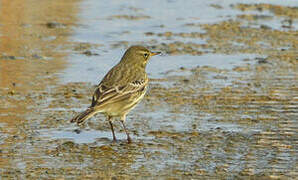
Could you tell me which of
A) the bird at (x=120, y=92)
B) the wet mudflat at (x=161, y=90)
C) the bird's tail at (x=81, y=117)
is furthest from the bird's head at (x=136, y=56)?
the bird's tail at (x=81, y=117)

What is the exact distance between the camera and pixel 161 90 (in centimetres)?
1089

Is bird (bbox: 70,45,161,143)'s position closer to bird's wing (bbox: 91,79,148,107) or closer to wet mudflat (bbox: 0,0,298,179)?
bird's wing (bbox: 91,79,148,107)

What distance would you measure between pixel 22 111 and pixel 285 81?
391 cm

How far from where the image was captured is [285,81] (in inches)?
445

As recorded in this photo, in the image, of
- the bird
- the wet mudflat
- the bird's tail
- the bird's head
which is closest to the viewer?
the wet mudflat

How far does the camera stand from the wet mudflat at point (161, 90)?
7723 mm

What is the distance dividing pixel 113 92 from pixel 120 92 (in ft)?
0.28

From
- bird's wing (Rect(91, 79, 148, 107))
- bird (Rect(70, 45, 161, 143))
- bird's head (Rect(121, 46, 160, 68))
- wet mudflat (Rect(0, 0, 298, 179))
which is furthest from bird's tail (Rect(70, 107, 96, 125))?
bird's head (Rect(121, 46, 160, 68))

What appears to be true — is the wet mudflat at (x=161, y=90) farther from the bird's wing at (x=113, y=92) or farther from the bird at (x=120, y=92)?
the bird's wing at (x=113, y=92)

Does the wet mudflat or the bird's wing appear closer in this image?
the wet mudflat

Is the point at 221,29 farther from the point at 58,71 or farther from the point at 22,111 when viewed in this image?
the point at 22,111

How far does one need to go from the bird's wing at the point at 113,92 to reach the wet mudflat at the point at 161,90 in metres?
0.48

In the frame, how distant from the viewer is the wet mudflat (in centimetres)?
772

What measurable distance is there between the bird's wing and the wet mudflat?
0.48m
